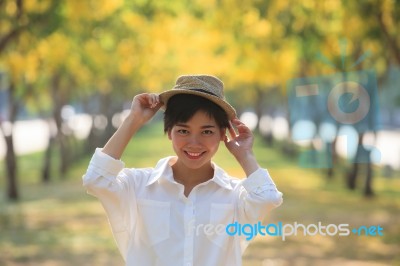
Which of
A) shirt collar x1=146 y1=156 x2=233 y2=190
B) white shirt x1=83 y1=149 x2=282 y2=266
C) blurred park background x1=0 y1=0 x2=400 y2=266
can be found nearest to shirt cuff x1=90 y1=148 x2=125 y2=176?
white shirt x1=83 y1=149 x2=282 y2=266

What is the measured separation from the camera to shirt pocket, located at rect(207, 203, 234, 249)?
2771 millimetres

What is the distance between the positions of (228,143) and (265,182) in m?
0.24

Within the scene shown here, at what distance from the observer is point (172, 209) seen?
111 inches

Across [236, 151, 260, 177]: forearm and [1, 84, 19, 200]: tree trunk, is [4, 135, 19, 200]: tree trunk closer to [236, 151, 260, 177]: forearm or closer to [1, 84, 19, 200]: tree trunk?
[1, 84, 19, 200]: tree trunk

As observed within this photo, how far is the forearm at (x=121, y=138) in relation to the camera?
280cm

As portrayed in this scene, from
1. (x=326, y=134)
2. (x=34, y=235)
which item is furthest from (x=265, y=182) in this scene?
(x=326, y=134)

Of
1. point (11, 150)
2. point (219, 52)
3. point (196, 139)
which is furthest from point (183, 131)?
point (219, 52)

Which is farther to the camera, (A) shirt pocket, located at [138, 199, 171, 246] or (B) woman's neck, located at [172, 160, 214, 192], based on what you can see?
(B) woman's neck, located at [172, 160, 214, 192]

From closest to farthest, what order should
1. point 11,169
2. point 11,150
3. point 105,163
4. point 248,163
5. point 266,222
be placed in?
point 105,163
point 248,163
point 266,222
point 11,150
point 11,169

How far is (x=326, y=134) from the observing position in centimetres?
2362

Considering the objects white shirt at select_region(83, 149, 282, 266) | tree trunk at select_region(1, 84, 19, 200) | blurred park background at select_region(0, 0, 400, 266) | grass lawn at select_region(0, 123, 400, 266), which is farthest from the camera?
tree trunk at select_region(1, 84, 19, 200)

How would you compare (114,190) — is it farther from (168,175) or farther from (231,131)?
(231,131)

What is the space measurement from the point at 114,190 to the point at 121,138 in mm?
221

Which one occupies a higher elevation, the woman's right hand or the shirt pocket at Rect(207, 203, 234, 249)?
the woman's right hand
